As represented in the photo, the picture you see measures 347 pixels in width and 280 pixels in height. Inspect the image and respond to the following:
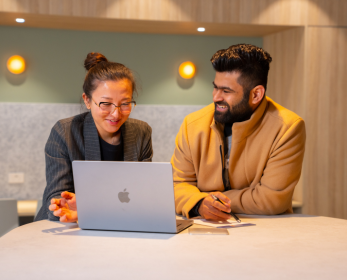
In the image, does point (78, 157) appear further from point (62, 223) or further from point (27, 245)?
point (27, 245)

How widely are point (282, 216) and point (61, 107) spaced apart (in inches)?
93.7

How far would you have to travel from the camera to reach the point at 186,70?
3.67m

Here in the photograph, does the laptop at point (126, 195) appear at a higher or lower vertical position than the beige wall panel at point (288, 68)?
lower

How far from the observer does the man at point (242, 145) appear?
178 cm

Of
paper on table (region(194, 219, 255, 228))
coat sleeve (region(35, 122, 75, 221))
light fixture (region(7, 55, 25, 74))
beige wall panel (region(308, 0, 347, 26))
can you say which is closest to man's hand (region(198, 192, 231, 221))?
paper on table (region(194, 219, 255, 228))

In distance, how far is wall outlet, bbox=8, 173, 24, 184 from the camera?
3438mm

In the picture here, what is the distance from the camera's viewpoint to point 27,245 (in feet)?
4.12

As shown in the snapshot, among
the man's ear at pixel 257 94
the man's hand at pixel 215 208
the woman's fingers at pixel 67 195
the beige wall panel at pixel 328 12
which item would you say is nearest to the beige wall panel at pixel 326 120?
the beige wall panel at pixel 328 12

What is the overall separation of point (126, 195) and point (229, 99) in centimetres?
82

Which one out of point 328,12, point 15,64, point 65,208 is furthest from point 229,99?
point 15,64

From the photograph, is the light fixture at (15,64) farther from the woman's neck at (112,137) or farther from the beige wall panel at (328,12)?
the beige wall panel at (328,12)

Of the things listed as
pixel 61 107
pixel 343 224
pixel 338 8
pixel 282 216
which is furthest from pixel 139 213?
pixel 338 8

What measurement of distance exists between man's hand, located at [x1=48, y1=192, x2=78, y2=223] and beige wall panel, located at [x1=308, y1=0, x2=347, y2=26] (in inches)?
103

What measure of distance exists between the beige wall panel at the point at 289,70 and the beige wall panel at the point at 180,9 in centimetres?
20
